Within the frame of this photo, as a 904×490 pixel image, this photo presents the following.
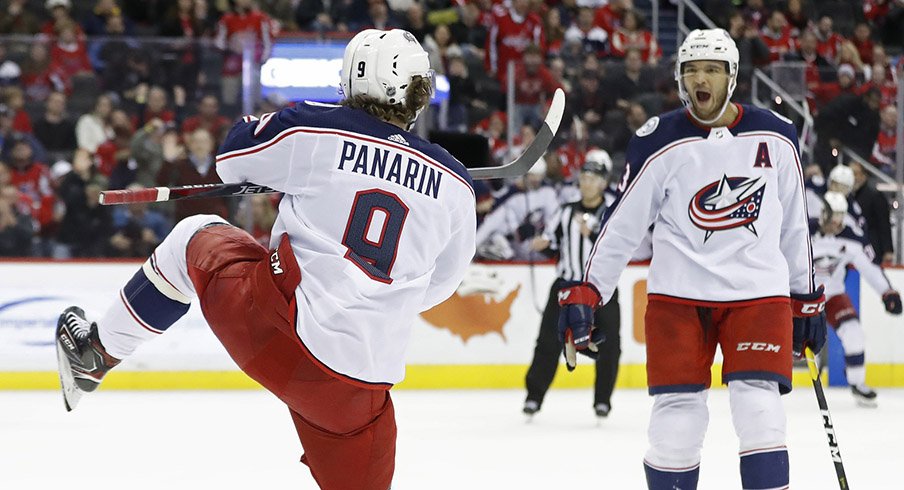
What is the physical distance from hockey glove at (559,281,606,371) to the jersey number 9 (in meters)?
1.09

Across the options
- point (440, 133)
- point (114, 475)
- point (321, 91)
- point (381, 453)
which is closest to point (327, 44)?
point (321, 91)

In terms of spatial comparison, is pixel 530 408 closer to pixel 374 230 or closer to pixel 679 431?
pixel 679 431

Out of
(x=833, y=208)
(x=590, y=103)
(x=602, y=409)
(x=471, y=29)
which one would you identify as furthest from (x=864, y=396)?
(x=471, y=29)

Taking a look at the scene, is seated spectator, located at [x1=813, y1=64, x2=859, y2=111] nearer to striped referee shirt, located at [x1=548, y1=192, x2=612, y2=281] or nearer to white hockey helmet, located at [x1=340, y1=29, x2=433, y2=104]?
striped referee shirt, located at [x1=548, y1=192, x2=612, y2=281]

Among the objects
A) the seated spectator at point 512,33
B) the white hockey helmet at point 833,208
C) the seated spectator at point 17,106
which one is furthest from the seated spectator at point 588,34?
the seated spectator at point 17,106

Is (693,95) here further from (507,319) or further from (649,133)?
(507,319)

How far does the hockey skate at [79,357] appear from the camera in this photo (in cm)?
324

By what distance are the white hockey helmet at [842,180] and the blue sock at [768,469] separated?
5.46 m

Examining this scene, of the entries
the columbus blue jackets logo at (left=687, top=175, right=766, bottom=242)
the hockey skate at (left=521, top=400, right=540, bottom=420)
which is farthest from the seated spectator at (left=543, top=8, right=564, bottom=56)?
the columbus blue jackets logo at (left=687, top=175, right=766, bottom=242)

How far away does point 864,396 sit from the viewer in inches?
310

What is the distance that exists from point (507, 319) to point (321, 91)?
2.02 meters

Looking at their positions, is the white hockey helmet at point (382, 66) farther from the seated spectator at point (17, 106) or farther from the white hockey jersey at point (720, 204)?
the seated spectator at point (17, 106)

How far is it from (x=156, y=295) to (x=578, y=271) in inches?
169

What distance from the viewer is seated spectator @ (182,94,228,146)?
846 cm
